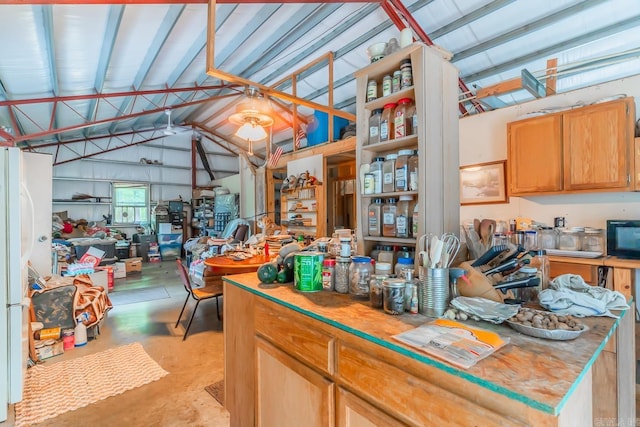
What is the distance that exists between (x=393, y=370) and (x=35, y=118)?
28.9 ft

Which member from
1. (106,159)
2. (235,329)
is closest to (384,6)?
(235,329)

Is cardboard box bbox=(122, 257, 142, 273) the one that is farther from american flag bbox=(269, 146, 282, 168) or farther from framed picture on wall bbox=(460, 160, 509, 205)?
framed picture on wall bbox=(460, 160, 509, 205)

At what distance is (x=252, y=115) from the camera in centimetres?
325

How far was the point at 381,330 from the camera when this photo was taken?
3.29 ft

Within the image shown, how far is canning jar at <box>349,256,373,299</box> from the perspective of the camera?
4.53 feet

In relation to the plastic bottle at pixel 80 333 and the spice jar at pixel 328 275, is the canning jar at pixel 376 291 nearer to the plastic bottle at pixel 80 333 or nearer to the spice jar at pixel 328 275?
the spice jar at pixel 328 275

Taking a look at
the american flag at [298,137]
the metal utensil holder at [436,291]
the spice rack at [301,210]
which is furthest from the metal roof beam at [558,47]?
the metal utensil holder at [436,291]

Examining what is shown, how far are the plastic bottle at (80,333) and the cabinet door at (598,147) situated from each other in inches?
208

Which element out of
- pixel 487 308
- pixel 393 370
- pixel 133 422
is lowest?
pixel 133 422

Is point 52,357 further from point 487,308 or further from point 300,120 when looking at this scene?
point 300,120

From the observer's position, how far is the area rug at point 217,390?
233cm

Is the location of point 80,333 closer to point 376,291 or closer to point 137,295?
point 137,295

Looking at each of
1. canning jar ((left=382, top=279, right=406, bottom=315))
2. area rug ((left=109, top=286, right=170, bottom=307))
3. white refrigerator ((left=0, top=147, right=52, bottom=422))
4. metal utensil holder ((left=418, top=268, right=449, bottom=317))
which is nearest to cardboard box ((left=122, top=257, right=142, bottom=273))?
area rug ((left=109, top=286, right=170, bottom=307))

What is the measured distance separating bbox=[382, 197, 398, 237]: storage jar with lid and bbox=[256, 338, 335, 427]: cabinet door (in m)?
0.79
